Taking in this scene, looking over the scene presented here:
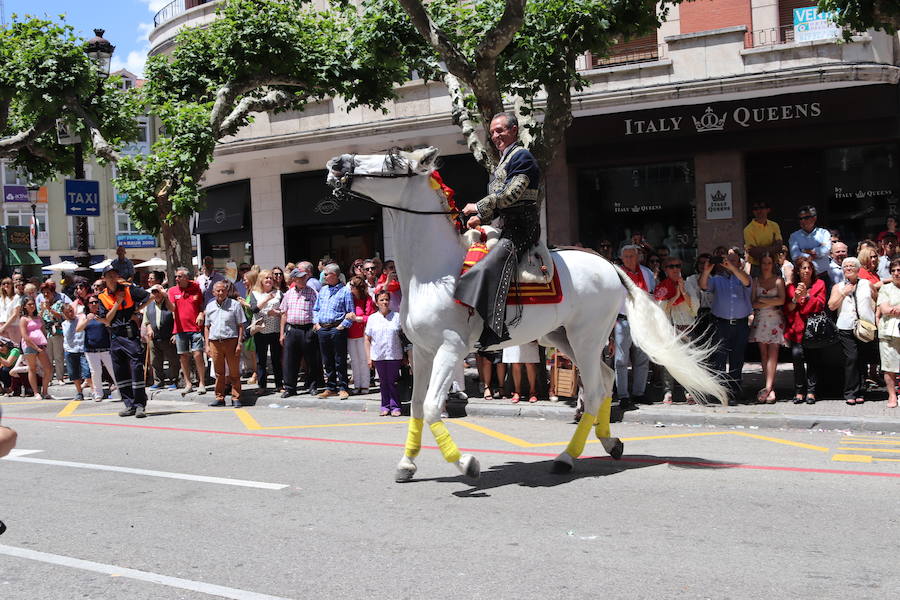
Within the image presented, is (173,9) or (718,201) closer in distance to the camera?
(718,201)

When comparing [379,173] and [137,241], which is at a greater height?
[137,241]

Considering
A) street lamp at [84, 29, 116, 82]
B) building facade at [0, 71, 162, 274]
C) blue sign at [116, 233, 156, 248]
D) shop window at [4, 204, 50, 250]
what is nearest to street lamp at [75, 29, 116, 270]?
street lamp at [84, 29, 116, 82]

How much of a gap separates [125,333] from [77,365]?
15.3ft

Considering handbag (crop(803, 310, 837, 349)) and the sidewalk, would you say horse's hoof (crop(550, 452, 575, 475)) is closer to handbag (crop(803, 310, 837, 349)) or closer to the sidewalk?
the sidewalk

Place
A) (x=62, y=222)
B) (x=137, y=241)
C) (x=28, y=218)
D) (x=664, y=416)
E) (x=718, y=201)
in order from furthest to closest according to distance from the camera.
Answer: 1. (x=28, y=218)
2. (x=62, y=222)
3. (x=137, y=241)
4. (x=718, y=201)
5. (x=664, y=416)

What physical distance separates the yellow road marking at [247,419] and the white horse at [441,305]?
4709 millimetres

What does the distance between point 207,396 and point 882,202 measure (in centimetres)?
1364

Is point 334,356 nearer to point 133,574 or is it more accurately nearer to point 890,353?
point 890,353

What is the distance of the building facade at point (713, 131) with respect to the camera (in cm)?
1777

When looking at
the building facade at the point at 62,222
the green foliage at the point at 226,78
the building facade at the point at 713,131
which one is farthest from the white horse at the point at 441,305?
the building facade at the point at 62,222

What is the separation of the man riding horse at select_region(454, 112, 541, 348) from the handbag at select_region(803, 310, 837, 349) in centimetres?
A: 568

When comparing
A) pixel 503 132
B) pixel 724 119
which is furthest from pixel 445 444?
pixel 724 119

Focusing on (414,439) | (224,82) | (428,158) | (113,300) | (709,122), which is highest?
(224,82)

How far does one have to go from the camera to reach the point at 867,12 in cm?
1093
